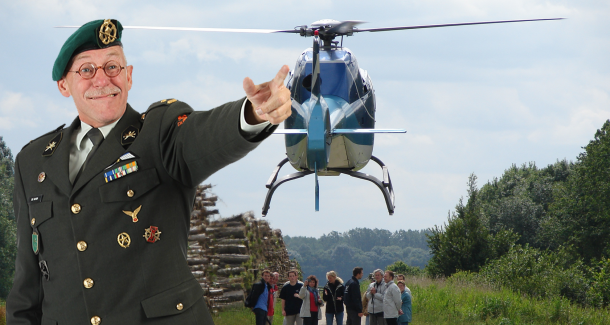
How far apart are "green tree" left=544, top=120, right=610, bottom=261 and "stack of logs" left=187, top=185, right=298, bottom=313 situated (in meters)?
25.1

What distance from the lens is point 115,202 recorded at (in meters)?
2.15

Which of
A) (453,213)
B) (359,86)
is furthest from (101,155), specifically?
(453,213)

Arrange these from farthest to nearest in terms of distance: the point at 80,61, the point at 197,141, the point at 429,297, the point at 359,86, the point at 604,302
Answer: the point at 604,302, the point at 429,297, the point at 359,86, the point at 80,61, the point at 197,141

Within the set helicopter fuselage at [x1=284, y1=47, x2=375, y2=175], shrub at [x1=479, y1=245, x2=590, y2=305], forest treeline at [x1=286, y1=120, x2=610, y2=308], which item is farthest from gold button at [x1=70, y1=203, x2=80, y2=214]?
shrub at [x1=479, y1=245, x2=590, y2=305]

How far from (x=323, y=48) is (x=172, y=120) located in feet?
44.7

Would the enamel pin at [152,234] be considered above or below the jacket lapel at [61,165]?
below

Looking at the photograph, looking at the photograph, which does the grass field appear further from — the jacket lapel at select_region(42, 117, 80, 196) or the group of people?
the jacket lapel at select_region(42, 117, 80, 196)

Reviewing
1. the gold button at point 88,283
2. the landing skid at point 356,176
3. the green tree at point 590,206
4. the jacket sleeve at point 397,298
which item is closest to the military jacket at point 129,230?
the gold button at point 88,283

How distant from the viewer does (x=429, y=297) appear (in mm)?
19656

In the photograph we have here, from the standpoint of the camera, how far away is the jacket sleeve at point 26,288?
2377 mm

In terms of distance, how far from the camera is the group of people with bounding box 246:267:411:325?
412 inches

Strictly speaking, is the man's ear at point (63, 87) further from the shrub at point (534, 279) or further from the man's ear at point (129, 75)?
the shrub at point (534, 279)

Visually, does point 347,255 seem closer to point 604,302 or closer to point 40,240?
point 604,302

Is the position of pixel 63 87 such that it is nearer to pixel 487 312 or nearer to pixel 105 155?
pixel 105 155
